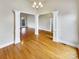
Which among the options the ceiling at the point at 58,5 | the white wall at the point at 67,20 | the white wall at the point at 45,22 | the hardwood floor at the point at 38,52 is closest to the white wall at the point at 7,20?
the hardwood floor at the point at 38,52

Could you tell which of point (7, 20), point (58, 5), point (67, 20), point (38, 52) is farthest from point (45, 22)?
point (38, 52)

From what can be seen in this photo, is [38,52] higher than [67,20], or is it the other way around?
[67,20]

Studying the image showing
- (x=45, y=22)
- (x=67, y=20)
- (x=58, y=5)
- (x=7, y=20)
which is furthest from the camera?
(x=45, y=22)

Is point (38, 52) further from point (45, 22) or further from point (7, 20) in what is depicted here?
point (45, 22)

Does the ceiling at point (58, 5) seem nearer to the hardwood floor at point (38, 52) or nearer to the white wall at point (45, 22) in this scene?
the hardwood floor at point (38, 52)

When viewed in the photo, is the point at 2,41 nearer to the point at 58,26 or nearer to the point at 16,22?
A: the point at 16,22

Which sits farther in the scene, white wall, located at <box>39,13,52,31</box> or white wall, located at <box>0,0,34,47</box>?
white wall, located at <box>39,13,52,31</box>

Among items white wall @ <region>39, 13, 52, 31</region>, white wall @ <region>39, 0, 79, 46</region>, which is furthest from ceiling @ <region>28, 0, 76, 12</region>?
white wall @ <region>39, 13, 52, 31</region>

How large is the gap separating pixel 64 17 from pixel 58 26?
0.76 meters

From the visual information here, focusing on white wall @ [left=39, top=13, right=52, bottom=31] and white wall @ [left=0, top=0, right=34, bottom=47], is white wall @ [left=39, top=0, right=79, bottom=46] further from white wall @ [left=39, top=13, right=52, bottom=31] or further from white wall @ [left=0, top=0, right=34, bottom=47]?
white wall @ [left=39, top=13, right=52, bottom=31]

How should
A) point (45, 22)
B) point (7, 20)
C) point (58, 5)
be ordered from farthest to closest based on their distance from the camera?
point (45, 22), point (58, 5), point (7, 20)

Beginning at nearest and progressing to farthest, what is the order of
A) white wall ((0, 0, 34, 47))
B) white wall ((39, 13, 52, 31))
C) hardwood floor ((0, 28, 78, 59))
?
hardwood floor ((0, 28, 78, 59)) < white wall ((0, 0, 34, 47)) < white wall ((39, 13, 52, 31))

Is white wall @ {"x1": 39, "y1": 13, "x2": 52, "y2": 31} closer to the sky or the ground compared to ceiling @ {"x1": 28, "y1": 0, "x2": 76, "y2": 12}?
closer to the ground

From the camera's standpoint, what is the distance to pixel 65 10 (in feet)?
15.0
